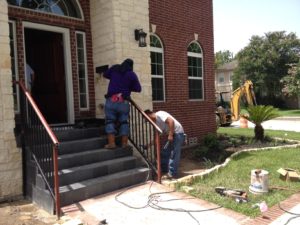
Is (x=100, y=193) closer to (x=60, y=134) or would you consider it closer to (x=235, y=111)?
(x=60, y=134)

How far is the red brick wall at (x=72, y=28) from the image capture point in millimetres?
6964

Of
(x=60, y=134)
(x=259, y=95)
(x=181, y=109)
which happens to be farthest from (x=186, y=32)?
(x=259, y=95)

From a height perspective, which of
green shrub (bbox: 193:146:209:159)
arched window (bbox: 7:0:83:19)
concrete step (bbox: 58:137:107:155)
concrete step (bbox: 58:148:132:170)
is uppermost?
arched window (bbox: 7:0:83:19)

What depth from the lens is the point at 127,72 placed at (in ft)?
22.4

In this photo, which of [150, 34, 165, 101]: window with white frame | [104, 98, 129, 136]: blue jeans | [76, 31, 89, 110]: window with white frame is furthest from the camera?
[150, 34, 165, 101]: window with white frame

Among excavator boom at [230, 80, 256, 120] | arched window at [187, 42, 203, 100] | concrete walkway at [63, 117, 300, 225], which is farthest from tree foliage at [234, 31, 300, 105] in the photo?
concrete walkway at [63, 117, 300, 225]

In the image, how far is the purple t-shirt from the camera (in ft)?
22.1

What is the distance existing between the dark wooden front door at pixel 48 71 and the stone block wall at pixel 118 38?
774 mm

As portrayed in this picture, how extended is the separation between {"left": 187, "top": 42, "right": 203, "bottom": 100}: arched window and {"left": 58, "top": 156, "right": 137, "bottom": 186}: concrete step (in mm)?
5036

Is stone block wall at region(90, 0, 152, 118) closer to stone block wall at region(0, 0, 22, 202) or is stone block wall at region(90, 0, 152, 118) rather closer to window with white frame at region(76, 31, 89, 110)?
window with white frame at region(76, 31, 89, 110)

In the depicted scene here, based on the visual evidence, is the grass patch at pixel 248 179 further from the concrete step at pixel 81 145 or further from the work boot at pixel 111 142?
the concrete step at pixel 81 145

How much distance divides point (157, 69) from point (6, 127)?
515 cm

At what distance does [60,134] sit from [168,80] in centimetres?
449

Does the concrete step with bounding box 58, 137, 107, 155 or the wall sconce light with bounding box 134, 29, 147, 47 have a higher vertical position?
the wall sconce light with bounding box 134, 29, 147, 47
